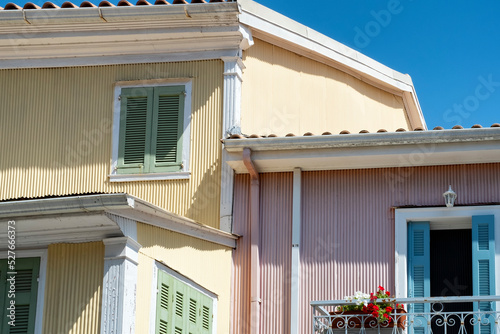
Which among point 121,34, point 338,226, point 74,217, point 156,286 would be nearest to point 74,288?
point 74,217

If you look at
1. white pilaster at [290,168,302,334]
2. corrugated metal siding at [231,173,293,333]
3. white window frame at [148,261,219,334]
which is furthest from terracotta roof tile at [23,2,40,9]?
white window frame at [148,261,219,334]

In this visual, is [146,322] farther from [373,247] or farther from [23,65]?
[23,65]

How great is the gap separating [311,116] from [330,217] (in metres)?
2.33

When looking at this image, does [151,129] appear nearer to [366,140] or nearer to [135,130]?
[135,130]

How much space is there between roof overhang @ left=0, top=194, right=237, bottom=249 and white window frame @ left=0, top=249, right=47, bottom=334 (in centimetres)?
7

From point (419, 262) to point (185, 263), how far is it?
2.75m

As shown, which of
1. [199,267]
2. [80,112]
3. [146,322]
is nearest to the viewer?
[146,322]

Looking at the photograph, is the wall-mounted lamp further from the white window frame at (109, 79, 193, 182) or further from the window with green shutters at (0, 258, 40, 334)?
the window with green shutters at (0, 258, 40, 334)

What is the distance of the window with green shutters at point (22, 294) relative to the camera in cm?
1090

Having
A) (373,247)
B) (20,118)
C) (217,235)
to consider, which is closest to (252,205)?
(217,235)

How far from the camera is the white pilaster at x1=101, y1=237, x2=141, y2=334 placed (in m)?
10.5

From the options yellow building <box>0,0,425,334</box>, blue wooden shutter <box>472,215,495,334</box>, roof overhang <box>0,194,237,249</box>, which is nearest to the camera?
roof overhang <box>0,194,237,249</box>

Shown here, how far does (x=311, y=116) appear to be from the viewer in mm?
14836

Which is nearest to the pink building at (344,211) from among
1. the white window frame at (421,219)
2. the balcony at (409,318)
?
the white window frame at (421,219)
